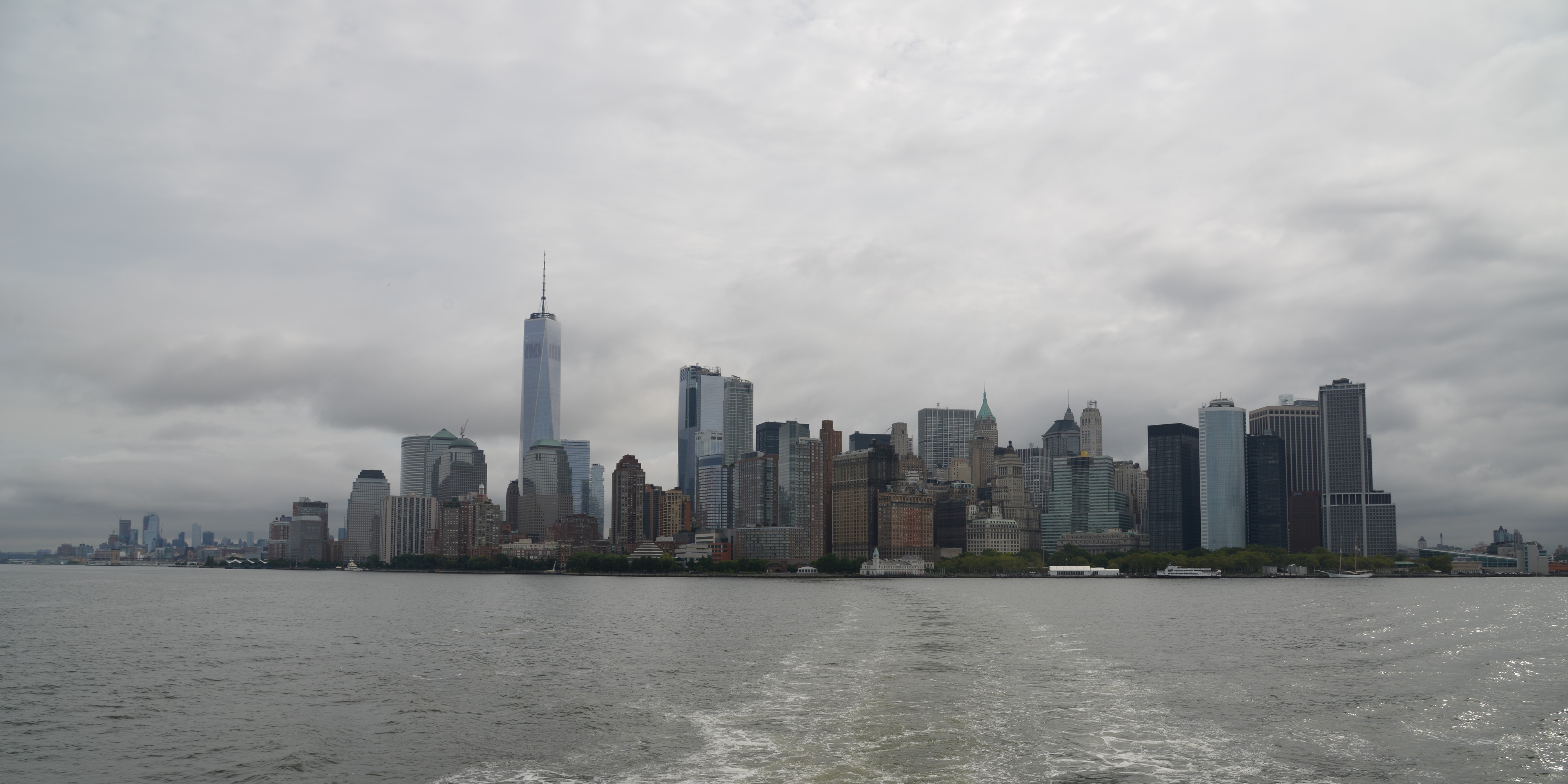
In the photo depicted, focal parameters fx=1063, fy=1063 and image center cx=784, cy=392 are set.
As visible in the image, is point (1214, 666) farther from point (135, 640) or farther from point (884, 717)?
point (135, 640)

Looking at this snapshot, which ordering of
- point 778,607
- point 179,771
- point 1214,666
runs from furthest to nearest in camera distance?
point 778,607 < point 1214,666 < point 179,771

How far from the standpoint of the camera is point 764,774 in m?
38.1

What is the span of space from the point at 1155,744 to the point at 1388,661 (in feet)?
123

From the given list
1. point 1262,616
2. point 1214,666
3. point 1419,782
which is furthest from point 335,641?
point 1262,616

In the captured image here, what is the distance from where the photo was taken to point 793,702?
52906 mm

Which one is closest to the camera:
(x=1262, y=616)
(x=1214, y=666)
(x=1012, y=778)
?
(x=1012, y=778)

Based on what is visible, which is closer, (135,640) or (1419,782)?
(1419,782)

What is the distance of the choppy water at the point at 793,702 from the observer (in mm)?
40125

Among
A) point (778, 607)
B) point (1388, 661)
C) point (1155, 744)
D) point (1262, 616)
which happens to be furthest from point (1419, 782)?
point (778, 607)

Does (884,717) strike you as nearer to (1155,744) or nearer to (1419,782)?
(1155,744)

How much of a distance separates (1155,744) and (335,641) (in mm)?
70959

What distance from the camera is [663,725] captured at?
4697 cm

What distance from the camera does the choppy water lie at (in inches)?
1580

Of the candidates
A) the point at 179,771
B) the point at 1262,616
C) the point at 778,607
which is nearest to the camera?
the point at 179,771
